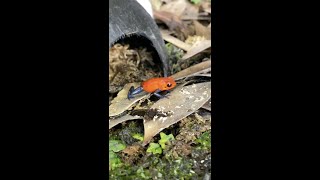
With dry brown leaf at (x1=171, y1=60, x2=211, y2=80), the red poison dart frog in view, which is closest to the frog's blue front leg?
the red poison dart frog

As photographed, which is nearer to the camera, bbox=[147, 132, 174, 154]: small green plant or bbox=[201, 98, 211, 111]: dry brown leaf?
bbox=[147, 132, 174, 154]: small green plant

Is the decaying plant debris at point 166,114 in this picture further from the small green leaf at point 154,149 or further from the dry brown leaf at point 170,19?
the dry brown leaf at point 170,19

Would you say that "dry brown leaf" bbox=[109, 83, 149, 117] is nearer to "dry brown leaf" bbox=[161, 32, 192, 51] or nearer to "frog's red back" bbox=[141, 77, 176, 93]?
"frog's red back" bbox=[141, 77, 176, 93]

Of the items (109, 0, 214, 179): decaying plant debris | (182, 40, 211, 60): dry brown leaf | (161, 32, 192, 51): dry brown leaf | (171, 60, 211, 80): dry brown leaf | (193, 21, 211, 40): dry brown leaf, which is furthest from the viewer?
(193, 21, 211, 40): dry brown leaf

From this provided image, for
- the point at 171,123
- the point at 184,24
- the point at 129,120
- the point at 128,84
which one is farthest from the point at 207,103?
the point at 184,24

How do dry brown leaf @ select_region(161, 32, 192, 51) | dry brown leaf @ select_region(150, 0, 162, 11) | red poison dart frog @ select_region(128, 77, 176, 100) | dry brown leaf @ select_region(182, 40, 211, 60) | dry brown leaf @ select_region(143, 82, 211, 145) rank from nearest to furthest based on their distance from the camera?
dry brown leaf @ select_region(143, 82, 211, 145) → red poison dart frog @ select_region(128, 77, 176, 100) → dry brown leaf @ select_region(182, 40, 211, 60) → dry brown leaf @ select_region(161, 32, 192, 51) → dry brown leaf @ select_region(150, 0, 162, 11)

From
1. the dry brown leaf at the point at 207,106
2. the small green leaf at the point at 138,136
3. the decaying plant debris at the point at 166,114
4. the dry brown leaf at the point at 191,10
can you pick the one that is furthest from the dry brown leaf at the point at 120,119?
the dry brown leaf at the point at 191,10

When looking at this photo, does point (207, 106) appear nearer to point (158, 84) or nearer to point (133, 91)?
point (158, 84)

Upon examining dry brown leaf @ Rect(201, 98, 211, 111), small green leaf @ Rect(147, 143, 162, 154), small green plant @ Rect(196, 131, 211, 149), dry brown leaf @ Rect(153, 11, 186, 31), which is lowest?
small green leaf @ Rect(147, 143, 162, 154)

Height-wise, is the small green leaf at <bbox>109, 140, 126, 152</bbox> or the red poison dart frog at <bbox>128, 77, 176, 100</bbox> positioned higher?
the red poison dart frog at <bbox>128, 77, 176, 100</bbox>
